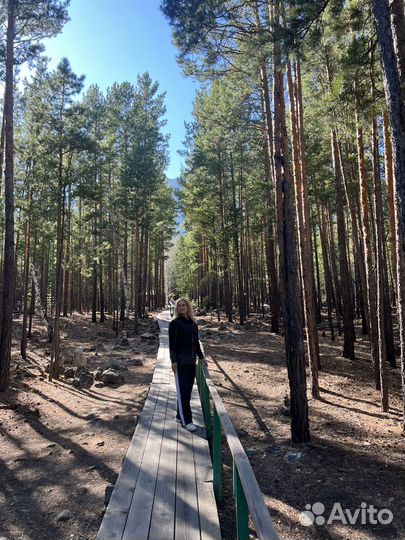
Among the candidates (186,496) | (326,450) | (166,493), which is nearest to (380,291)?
(326,450)

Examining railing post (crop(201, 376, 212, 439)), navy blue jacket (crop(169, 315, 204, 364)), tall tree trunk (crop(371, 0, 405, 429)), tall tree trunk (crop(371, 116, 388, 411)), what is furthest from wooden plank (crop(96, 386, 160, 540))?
tall tree trunk (crop(371, 116, 388, 411))

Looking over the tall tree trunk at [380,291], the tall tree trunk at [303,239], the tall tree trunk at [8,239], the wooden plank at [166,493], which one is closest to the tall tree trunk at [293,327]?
the wooden plank at [166,493]

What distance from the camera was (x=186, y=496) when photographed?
4129mm

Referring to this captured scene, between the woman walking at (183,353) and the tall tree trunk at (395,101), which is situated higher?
the tall tree trunk at (395,101)

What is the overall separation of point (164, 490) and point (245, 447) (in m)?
2.61

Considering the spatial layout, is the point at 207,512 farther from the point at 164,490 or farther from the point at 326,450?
the point at 326,450

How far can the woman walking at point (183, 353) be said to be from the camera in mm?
6145

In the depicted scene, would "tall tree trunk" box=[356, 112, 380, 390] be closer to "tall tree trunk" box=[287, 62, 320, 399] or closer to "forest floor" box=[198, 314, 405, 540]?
"tall tree trunk" box=[287, 62, 320, 399]

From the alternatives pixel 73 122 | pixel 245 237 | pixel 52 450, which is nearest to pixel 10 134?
pixel 73 122

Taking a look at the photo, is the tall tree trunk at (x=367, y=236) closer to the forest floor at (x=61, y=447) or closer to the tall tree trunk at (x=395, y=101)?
the tall tree trunk at (x=395, y=101)

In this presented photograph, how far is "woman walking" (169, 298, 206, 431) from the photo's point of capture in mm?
6145

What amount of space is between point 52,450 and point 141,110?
25.0 metres

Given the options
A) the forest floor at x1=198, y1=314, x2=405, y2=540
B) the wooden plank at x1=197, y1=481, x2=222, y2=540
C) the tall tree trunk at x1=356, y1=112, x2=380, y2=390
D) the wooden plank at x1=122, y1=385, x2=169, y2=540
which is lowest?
the forest floor at x1=198, y1=314, x2=405, y2=540

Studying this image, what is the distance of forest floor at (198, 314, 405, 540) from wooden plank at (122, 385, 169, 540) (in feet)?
2.92
